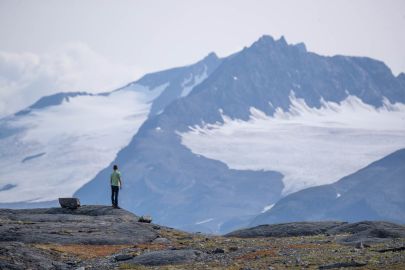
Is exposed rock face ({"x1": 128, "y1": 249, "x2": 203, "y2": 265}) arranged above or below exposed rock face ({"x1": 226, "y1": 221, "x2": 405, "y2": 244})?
below

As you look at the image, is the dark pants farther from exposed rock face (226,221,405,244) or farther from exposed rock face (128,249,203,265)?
exposed rock face (128,249,203,265)

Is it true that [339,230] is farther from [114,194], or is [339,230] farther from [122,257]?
[122,257]

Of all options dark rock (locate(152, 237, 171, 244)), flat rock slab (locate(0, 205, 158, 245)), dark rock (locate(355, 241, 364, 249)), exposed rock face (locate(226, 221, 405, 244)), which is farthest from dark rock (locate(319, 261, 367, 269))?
flat rock slab (locate(0, 205, 158, 245))

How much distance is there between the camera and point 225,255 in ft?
168

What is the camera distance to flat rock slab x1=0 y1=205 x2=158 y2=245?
5688 centimetres

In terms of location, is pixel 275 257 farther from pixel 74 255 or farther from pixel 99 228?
pixel 99 228

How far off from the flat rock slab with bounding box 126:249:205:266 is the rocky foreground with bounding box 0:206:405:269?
0.06 m

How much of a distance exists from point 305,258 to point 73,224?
21.5m

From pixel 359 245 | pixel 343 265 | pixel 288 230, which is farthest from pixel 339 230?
pixel 343 265

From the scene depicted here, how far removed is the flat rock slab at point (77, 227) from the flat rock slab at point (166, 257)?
26.6ft

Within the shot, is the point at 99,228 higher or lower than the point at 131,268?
higher

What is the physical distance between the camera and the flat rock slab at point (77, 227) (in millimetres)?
→ 56875

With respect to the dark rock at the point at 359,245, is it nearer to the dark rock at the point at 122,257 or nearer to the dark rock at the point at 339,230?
the dark rock at the point at 339,230

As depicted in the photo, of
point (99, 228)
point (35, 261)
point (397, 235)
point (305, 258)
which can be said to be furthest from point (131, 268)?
point (397, 235)
